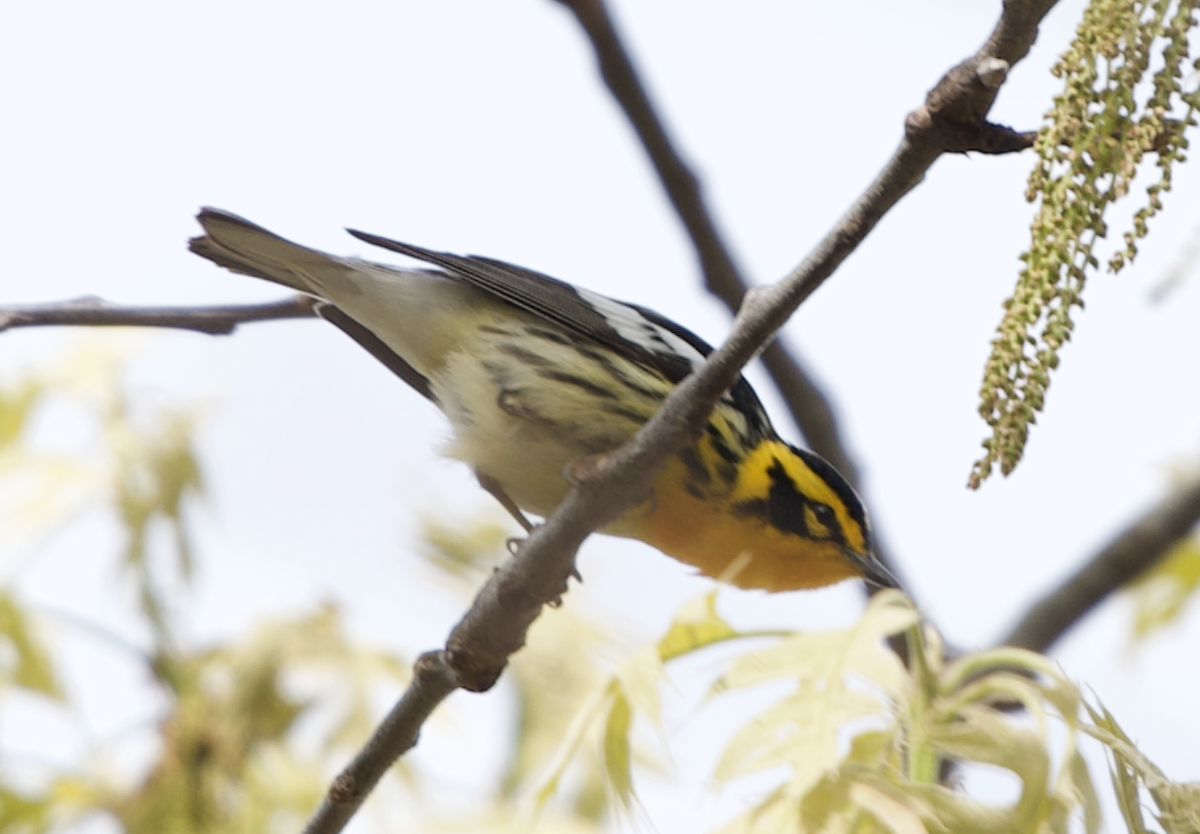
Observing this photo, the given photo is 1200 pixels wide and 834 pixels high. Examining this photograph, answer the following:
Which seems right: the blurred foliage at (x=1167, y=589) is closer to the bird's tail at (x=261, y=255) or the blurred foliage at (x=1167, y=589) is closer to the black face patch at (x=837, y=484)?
the black face patch at (x=837, y=484)

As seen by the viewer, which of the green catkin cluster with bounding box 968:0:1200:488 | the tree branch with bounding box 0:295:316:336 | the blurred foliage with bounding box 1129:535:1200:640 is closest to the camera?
the green catkin cluster with bounding box 968:0:1200:488

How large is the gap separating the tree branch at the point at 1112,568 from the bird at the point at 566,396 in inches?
29.8

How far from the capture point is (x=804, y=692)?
1646mm

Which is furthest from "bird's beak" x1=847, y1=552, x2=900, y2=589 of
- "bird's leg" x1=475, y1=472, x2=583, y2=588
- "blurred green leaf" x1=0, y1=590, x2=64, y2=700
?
"blurred green leaf" x1=0, y1=590, x2=64, y2=700

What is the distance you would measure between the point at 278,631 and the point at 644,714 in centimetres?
247

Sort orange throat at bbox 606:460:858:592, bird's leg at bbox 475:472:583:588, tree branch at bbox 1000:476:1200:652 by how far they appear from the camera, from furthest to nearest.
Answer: tree branch at bbox 1000:476:1200:652, bird's leg at bbox 475:472:583:588, orange throat at bbox 606:460:858:592

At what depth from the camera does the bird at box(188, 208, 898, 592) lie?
8.83ft

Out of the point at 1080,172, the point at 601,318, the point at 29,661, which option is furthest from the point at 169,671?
the point at 1080,172

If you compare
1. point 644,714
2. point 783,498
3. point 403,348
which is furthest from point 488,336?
point 644,714

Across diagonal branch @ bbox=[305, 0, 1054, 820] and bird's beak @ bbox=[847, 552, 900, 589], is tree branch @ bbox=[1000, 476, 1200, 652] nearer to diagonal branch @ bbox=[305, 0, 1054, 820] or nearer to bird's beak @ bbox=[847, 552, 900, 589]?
bird's beak @ bbox=[847, 552, 900, 589]

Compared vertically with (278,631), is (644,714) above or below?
below

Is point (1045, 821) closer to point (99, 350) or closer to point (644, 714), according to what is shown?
point (644, 714)

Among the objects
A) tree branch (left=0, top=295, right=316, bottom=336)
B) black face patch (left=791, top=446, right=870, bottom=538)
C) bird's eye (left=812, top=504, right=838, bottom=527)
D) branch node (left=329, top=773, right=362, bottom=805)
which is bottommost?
branch node (left=329, top=773, right=362, bottom=805)

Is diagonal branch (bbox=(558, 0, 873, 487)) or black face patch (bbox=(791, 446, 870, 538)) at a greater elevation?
diagonal branch (bbox=(558, 0, 873, 487))
